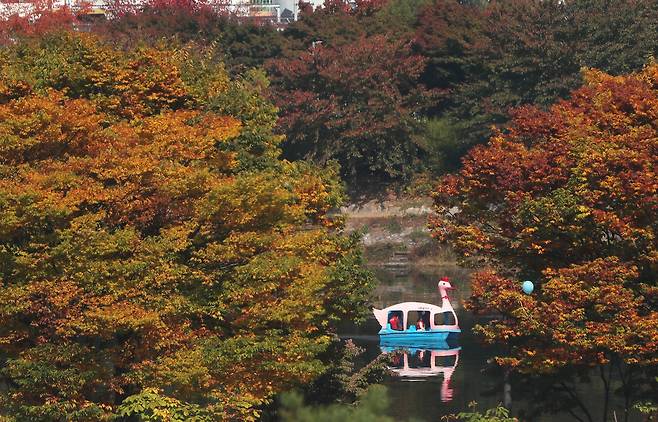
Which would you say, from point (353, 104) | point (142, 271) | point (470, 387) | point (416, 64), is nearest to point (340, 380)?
point (142, 271)

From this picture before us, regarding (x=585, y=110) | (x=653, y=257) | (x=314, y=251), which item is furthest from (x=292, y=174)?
(x=653, y=257)

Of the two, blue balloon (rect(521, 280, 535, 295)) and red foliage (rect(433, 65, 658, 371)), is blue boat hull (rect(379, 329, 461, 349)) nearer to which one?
red foliage (rect(433, 65, 658, 371))

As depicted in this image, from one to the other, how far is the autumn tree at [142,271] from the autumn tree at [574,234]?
4.19m

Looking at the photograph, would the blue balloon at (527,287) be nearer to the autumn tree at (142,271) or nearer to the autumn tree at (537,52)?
the autumn tree at (142,271)

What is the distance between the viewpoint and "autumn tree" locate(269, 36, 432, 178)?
236ft

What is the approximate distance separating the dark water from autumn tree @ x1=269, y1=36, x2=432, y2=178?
45.5ft

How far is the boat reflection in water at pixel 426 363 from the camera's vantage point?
44969mm

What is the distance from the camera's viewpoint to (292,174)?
3419 centimetres

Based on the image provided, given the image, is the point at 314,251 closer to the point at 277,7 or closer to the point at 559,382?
the point at 559,382

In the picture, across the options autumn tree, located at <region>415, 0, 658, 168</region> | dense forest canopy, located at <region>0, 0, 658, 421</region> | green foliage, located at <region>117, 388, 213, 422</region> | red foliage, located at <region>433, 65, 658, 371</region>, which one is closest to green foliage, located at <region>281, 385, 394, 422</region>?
dense forest canopy, located at <region>0, 0, 658, 421</region>

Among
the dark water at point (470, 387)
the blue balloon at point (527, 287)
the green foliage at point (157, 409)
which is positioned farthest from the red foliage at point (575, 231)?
the green foliage at point (157, 409)

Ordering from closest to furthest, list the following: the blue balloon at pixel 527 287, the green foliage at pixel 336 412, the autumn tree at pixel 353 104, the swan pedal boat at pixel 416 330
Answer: the green foliage at pixel 336 412 → the blue balloon at pixel 527 287 → the swan pedal boat at pixel 416 330 → the autumn tree at pixel 353 104

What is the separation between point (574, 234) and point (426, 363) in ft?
61.9

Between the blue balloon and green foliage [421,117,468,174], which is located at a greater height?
the blue balloon
